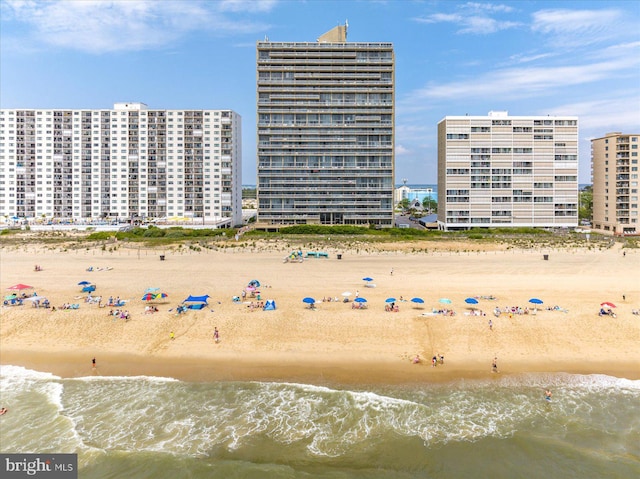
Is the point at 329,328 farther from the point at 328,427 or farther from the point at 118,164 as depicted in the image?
the point at 118,164

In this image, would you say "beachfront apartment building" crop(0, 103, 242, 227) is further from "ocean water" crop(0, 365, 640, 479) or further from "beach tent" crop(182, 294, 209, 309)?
"ocean water" crop(0, 365, 640, 479)

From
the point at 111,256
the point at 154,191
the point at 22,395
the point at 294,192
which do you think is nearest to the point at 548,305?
the point at 22,395

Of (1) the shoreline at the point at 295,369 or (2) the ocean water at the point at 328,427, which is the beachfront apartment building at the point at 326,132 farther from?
(2) the ocean water at the point at 328,427

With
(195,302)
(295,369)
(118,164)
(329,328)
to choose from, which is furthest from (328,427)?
(118,164)

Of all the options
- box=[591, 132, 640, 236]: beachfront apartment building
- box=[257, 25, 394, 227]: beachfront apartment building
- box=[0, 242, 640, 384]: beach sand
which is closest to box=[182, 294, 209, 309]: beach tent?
box=[0, 242, 640, 384]: beach sand

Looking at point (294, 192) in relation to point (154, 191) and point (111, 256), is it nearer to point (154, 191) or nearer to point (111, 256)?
point (154, 191)

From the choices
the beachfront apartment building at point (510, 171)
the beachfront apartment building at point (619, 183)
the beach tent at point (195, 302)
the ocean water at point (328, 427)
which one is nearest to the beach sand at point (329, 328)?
the beach tent at point (195, 302)
